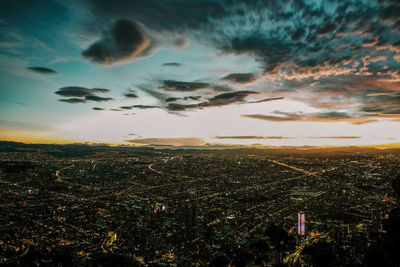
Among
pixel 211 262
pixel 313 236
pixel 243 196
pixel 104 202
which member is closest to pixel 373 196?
pixel 243 196

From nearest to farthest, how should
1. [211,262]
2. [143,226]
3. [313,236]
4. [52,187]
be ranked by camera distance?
[211,262]
[313,236]
[143,226]
[52,187]

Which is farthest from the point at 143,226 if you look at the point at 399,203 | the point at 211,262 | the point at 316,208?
the point at 399,203

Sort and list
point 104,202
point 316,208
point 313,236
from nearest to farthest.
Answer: point 313,236
point 316,208
point 104,202

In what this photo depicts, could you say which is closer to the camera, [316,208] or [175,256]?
[175,256]

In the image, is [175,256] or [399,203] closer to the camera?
[175,256]

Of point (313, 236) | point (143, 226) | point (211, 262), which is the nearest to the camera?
point (211, 262)

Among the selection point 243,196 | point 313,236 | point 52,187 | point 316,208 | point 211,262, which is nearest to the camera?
point 211,262

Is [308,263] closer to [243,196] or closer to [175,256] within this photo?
[175,256]

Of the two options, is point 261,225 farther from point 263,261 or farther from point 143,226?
point 143,226
